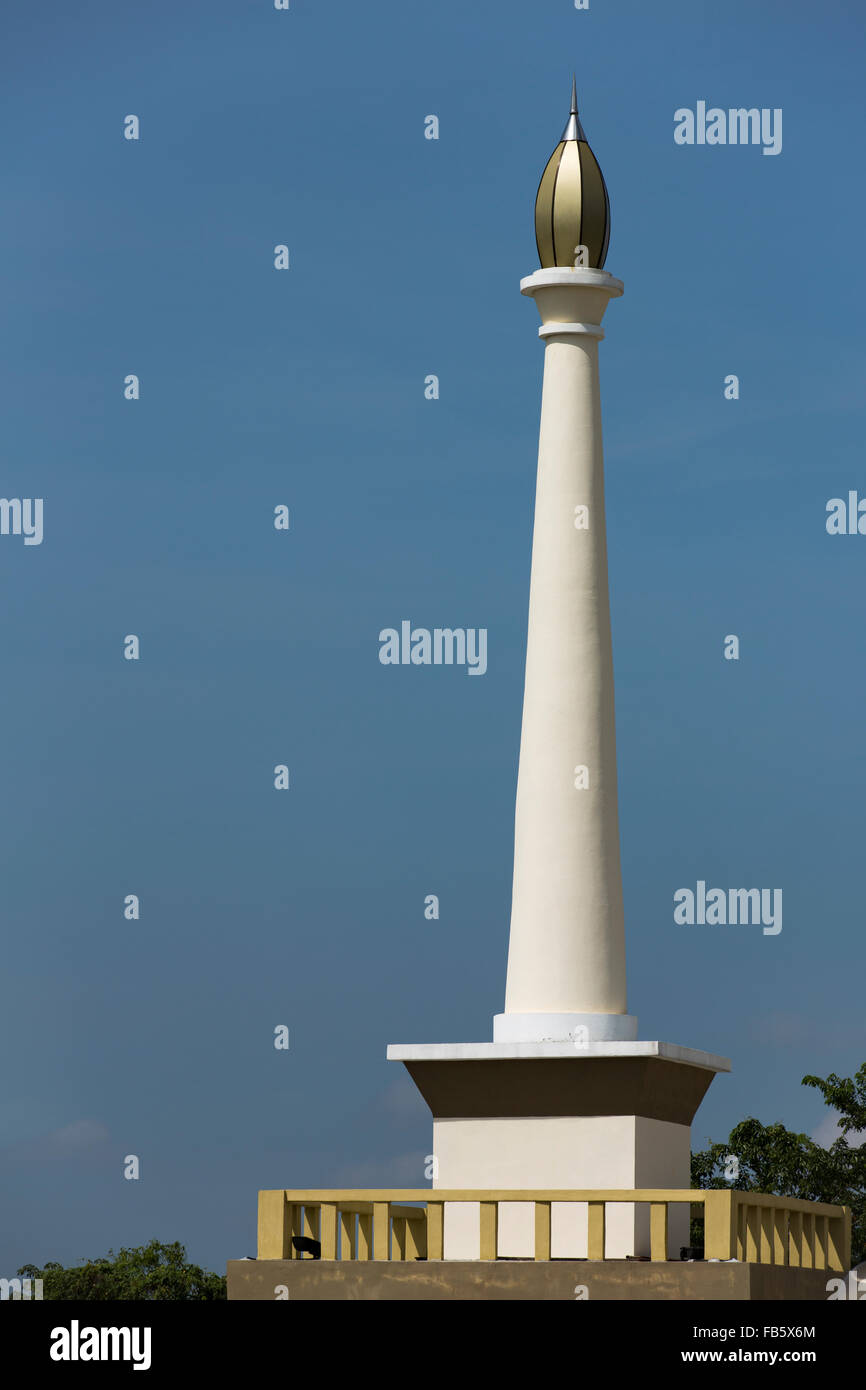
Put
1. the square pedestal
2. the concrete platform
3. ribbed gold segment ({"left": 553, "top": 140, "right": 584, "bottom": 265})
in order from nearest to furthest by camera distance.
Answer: the concrete platform → the square pedestal → ribbed gold segment ({"left": 553, "top": 140, "right": 584, "bottom": 265})

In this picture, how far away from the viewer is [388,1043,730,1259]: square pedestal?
1277 inches

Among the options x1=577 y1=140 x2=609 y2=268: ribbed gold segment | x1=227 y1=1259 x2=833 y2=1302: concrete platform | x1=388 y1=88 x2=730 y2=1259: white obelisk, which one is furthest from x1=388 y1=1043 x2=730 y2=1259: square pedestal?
x1=577 y1=140 x2=609 y2=268: ribbed gold segment

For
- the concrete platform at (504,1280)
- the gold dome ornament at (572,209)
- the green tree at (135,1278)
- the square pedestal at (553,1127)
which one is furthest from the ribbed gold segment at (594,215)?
the green tree at (135,1278)

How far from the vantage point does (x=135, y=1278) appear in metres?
59.0

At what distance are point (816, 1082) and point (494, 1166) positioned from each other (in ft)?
77.7

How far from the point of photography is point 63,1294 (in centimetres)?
5962

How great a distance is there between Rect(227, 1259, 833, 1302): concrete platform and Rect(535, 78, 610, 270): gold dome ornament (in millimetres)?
14837

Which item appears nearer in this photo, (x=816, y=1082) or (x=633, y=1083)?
(x=633, y=1083)

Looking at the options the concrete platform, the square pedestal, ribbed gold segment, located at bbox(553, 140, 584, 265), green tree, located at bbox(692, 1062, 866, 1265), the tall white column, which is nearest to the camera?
the concrete platform

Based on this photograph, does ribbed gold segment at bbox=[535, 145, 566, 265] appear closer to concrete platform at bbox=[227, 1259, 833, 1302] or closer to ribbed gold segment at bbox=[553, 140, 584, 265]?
ribbed gold segment at bbox=[553, 140, 584, 265]

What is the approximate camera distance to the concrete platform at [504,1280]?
29.6 metres
